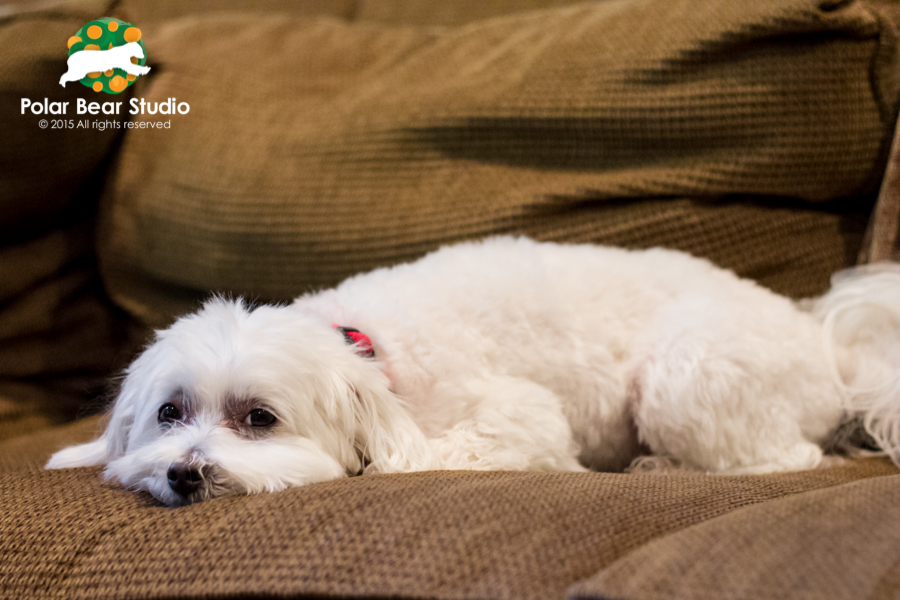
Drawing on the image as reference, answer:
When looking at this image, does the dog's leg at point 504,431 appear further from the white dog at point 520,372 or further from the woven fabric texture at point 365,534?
the woven fabric texture at point 365,534

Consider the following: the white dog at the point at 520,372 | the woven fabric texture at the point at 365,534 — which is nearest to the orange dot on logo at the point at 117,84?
the white dog at the point at 520,372

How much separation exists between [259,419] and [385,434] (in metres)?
0.22

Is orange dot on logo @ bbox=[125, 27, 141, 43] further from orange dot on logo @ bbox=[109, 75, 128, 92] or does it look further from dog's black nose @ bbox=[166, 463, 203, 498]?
dog's black nose @ bbox=[166, 463, 203, 498]

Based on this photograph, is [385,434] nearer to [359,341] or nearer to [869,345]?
[359,341]

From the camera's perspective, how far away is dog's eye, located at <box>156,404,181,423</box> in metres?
1.10

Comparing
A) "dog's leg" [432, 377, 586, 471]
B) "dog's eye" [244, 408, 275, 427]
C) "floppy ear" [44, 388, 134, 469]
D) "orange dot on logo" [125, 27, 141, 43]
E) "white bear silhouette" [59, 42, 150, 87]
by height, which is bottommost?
"floppy ear" [44, 388, 134, 469]

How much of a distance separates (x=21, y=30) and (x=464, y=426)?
1458mm

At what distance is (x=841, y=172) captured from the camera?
1358 millimetres

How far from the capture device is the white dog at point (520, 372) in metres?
1.06

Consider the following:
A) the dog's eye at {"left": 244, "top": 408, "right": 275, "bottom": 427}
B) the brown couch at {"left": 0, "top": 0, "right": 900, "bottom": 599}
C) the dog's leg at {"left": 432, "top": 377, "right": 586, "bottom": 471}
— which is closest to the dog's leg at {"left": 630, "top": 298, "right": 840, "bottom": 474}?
the brown couch at {"left": 0, "top": 0, "right": 900, "bottom": 599}

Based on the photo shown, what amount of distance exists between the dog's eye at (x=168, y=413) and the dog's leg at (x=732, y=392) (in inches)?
34.8

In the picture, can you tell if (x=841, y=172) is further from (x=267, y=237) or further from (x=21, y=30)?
(x=21, y=30)

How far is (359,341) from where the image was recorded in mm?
1150

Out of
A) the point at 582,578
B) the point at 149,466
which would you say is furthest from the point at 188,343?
the point at 582,578
